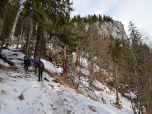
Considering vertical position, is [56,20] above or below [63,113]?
above

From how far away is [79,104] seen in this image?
3441mm

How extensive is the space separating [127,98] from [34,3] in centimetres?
2102

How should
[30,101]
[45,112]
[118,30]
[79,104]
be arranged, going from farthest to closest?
[118,30]
[79,104]
[30,101]
[45,112]

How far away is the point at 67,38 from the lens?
7980 millimetres

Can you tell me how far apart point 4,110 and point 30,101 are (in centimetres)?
91

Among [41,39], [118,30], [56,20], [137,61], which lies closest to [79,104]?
[41,39]

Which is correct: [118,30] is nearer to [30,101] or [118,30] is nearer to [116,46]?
[116,46]

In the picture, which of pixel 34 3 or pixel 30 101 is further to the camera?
pixel 34 3

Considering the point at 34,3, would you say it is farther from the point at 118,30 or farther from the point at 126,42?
the point at 118,30

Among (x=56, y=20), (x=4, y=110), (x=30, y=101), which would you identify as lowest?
(x=30, y=101)

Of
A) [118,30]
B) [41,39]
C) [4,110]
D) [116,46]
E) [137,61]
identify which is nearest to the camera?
[4,110]

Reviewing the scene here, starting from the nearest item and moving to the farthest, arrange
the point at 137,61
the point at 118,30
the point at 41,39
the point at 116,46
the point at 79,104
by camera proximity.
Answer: the point at 79,104, the point at 41,39, the point at 137,61, the point at 116,46, the point at 118,30

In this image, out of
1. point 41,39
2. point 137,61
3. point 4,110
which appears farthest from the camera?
point 137,61

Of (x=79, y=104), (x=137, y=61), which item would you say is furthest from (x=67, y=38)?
(x=137, y=61)
